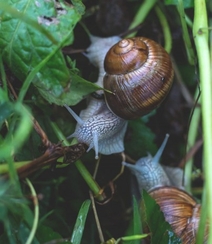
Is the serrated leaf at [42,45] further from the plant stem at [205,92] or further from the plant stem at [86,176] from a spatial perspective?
the plant stem at [205,92]

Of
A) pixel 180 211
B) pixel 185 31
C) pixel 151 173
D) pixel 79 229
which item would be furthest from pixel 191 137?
pixel 79 229

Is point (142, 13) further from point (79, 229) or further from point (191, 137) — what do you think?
point (79, 229)

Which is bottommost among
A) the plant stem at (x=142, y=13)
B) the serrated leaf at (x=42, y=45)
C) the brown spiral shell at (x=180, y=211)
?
the brown spiral shell at (x=180, y=211)

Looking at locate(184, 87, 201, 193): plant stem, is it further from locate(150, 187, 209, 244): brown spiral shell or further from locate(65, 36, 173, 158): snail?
locate(65, 36, 173, 158): snail

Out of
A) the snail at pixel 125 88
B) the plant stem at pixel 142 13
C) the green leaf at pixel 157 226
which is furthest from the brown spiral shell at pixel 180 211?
the plant stem at pixel 142 13

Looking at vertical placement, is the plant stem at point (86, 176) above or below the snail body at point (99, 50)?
below

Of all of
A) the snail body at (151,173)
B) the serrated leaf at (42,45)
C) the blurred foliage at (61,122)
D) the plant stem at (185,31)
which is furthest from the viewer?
the snail body at (151,173)

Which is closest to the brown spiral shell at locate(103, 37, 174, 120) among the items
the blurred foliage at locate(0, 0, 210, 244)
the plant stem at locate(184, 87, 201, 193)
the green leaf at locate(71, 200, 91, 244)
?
the blurred foliage at locate(0, 0, 210, 244)

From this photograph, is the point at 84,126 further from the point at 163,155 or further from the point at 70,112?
the point at 163,155
